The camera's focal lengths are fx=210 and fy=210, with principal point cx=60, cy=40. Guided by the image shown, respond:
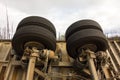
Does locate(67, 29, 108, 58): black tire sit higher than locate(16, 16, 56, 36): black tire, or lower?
lower

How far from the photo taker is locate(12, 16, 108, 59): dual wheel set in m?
4.08

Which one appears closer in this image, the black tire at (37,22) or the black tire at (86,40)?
the black tire at (86,40)

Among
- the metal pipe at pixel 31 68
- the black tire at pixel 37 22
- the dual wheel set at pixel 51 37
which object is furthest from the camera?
the black tire at pixel 37 22

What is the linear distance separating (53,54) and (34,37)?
498 millimetres

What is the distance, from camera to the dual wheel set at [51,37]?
4.08 meters

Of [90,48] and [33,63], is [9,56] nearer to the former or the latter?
[33,63]

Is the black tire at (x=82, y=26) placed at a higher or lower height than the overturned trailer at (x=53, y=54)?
higher

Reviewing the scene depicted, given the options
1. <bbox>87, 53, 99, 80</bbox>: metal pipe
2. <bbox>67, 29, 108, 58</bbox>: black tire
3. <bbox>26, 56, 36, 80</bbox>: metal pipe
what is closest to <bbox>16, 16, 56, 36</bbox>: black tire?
<bbox>67, 29, 108, 58</bbox>: black tire

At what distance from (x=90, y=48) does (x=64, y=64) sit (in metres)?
0.66

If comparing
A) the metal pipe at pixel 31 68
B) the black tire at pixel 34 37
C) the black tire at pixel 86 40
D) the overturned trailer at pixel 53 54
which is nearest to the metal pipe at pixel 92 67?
the overturned trailer at pixel 53 54

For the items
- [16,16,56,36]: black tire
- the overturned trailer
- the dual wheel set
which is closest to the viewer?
the overturned trailer

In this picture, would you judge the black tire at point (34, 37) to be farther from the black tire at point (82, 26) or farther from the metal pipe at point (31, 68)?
the black tire at point (82, 26)

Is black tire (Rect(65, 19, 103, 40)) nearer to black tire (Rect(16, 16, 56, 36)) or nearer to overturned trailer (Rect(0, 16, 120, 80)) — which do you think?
overturned trailer (Rect(0, 16, 120, 80))

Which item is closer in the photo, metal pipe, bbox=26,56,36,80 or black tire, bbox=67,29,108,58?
metal pipe, bbox=26,56,36,80
